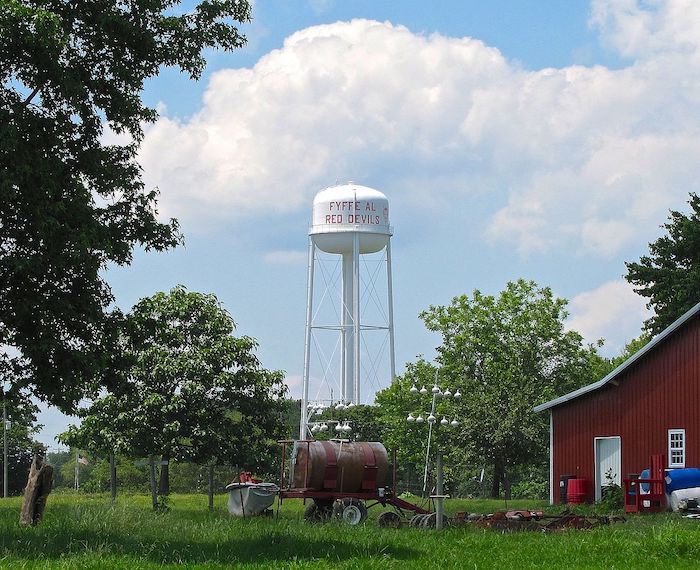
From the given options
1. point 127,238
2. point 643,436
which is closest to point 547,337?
point 643,436

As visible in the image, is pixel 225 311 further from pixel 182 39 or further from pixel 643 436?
pixel 182 39

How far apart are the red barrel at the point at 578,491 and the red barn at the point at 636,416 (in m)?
0.20

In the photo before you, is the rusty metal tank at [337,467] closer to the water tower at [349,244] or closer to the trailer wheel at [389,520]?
the trailer wheel at [389,520]

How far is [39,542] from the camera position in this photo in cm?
2136

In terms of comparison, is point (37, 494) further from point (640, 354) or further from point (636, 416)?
point (636, 416)

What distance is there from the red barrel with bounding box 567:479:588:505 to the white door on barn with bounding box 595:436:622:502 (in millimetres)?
417

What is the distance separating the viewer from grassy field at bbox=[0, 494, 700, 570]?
19172mm

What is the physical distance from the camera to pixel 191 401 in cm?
4147

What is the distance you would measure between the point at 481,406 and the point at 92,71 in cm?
3543

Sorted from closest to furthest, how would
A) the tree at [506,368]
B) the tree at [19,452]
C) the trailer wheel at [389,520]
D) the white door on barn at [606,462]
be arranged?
the trailer wheel at [389,520] → the white door on barn at [606,462] → the tree at [506,368] → the tree at [19,452]

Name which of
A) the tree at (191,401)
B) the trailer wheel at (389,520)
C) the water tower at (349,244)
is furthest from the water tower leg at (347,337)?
the trailer wheel at (389,520)

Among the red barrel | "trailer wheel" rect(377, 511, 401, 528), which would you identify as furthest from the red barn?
"trailer wheel" rect(377, 511, 401, 528)

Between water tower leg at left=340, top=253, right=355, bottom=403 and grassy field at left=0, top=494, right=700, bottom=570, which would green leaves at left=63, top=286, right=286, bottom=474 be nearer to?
grassy field at left=0, top=494, right=700, bottom=570

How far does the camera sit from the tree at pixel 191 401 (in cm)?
4106
